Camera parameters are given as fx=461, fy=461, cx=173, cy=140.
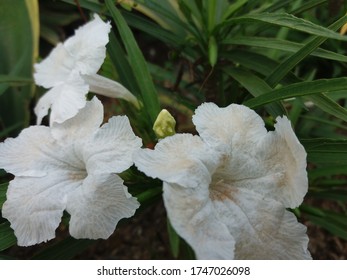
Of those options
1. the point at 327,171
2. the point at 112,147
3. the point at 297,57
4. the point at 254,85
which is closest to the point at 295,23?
the point at 297,57

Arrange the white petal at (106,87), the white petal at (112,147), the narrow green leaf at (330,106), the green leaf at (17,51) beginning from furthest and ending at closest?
the green leaf at (17,51), the white petal at (106,87), the narrow green leaf at (330,106), the white petal at (112,147)

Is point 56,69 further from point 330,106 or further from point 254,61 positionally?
point 330,106

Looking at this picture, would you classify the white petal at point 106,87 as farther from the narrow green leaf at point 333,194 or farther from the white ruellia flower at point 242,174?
the narrow green leaf at point 333,194

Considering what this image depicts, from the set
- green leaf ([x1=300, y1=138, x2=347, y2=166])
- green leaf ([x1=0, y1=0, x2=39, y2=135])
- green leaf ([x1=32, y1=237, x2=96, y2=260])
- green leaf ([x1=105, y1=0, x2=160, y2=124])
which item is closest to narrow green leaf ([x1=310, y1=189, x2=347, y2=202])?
green leaf ([x1=300, y1=138, x2=347, y2=166])

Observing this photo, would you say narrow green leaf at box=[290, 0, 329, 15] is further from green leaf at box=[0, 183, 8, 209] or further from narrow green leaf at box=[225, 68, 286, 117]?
green leaf at box=[0, 183, 8, 209]

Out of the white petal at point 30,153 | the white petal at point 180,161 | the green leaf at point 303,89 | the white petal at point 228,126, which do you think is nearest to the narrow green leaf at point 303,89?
the green leaf at point 303,89

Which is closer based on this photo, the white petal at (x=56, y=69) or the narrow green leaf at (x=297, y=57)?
the narrow green leaf at (x=297, y=57)

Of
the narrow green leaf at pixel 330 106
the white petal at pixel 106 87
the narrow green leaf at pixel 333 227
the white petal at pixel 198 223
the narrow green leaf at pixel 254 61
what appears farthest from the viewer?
the narrow green leaf at pixel 333 227
